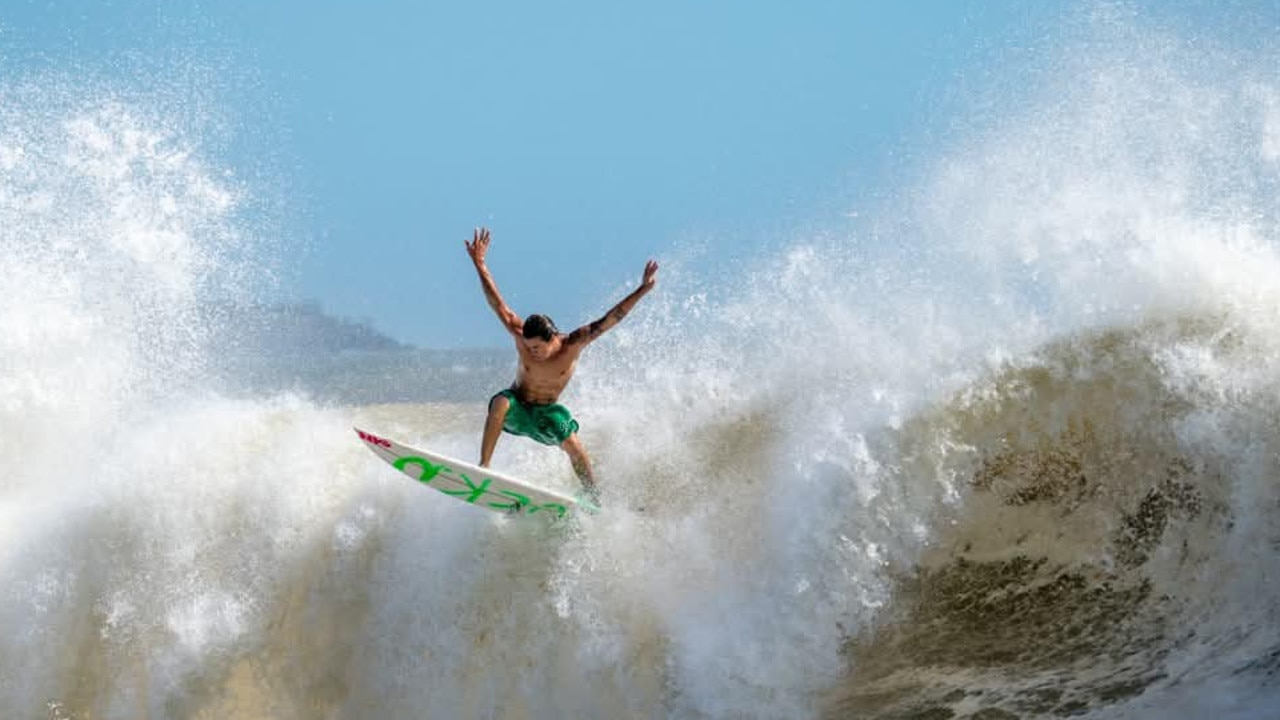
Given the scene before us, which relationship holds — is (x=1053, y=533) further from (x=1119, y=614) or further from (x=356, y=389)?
(x=356, y=389)

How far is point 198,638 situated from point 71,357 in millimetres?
3331

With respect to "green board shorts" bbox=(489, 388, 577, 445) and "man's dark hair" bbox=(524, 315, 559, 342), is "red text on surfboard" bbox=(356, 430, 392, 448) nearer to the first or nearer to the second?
"green board shorts" bbox=(489, 388, 577, 445)

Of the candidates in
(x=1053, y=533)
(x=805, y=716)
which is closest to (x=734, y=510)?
(x=805, y=716)

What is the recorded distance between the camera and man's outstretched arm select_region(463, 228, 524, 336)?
5.74 meters

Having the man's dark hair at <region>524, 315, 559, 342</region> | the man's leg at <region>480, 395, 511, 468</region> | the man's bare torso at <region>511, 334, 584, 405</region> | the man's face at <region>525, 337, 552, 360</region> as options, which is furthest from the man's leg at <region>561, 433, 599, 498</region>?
the man's dark hair at <region>524, 315, 559, 342</region>

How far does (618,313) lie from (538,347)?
1.61 feet

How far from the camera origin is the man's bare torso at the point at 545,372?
5887mm

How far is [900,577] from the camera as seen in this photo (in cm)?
588

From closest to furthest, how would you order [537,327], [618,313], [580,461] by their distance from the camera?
[618,313] < [537,327] < [580,461]

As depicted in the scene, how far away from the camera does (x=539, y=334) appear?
18.8 feet

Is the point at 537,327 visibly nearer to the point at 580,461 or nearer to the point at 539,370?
the point at 539,370

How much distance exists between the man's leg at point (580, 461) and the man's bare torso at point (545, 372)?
28 cm

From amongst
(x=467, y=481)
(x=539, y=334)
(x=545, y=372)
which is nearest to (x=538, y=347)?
(x=539, y=334)

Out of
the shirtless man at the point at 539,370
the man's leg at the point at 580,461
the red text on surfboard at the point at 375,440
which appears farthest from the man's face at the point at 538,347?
the red text on surfboard at the point at 375,440
